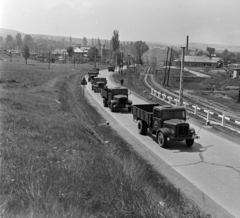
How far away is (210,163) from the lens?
13211 mm

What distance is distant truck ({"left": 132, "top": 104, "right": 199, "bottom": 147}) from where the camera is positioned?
48.9 ft

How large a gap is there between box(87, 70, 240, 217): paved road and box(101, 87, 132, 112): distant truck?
20.5 feet

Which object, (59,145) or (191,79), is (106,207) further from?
(191,79)

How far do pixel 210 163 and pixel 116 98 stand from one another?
13602 mm

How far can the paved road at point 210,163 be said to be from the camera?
10.2m

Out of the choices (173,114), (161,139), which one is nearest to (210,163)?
(161,139)

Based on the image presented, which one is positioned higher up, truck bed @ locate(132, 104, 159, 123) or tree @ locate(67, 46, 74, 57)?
tree @ locate(67, 46, 74, 57)

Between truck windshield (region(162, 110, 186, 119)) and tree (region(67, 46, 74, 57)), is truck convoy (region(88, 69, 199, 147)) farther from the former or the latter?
tree (region(67, 46, 74, 57))

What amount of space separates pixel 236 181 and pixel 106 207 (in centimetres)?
605

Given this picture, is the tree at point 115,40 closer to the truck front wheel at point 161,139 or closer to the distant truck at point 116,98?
the distant truck at point 116,98

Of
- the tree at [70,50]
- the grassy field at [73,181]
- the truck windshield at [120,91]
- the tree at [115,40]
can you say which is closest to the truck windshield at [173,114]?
the grassy field at [73,181]

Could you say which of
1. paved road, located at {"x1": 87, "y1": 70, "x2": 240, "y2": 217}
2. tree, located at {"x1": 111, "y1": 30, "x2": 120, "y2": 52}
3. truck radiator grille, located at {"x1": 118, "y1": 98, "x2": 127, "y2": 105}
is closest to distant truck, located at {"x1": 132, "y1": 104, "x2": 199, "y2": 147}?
paved road, located at {"x1": 87, "y1": 70, "x2": 240, "y2": 217}

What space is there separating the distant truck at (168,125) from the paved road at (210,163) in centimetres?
57

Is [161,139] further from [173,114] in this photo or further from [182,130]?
[173,114]
